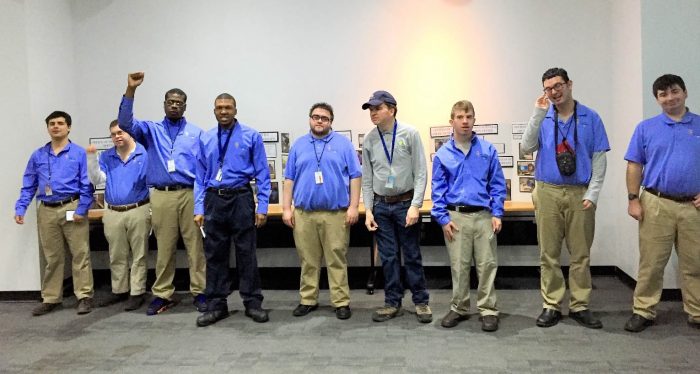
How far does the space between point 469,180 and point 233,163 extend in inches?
67.9

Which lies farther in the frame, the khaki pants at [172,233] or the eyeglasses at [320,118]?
the khaki pants at [172,233]

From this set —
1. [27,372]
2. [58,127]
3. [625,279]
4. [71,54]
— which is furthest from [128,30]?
[625,279]

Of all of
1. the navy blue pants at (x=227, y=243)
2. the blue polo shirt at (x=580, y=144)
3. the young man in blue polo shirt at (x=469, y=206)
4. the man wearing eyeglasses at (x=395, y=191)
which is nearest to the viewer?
the blue polo shirt at (x=580, y=144)

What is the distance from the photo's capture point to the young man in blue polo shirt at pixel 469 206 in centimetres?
364

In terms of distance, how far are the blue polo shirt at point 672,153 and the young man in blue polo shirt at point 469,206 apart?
99 centimetres

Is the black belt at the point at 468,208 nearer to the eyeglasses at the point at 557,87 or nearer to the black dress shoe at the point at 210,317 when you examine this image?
the eyeglasses at the point at 557,87

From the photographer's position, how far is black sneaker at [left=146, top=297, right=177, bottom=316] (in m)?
4.24

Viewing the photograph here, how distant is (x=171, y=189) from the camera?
4324mm

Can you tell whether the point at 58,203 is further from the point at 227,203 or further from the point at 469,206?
the point at 469,206

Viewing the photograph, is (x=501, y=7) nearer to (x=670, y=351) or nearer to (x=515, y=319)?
(x=515, y=319)

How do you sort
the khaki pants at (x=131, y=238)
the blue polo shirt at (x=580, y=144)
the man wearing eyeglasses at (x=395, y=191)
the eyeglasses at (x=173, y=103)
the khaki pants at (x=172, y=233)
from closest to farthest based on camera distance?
the blue polo shirt at (x=580, y=144)
the man wearing eyeglasses at (x=395, y=191)
the eyeglasses at (x=173, y=103)
the khaki pants at (x=172, y=233)
the khaki pants at (x=131, y=238)

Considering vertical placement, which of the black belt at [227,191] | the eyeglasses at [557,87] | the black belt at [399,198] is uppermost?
the eyeglasses at [557,87]

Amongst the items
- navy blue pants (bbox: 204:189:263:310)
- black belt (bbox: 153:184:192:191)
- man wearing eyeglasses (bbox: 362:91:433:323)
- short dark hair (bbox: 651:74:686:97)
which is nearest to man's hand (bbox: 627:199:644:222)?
short dark hair (bbox: 651:74:686:97)

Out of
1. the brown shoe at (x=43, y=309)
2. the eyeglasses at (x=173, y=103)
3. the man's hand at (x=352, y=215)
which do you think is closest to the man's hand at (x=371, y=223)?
the man's hand at (x=352, y=215)
